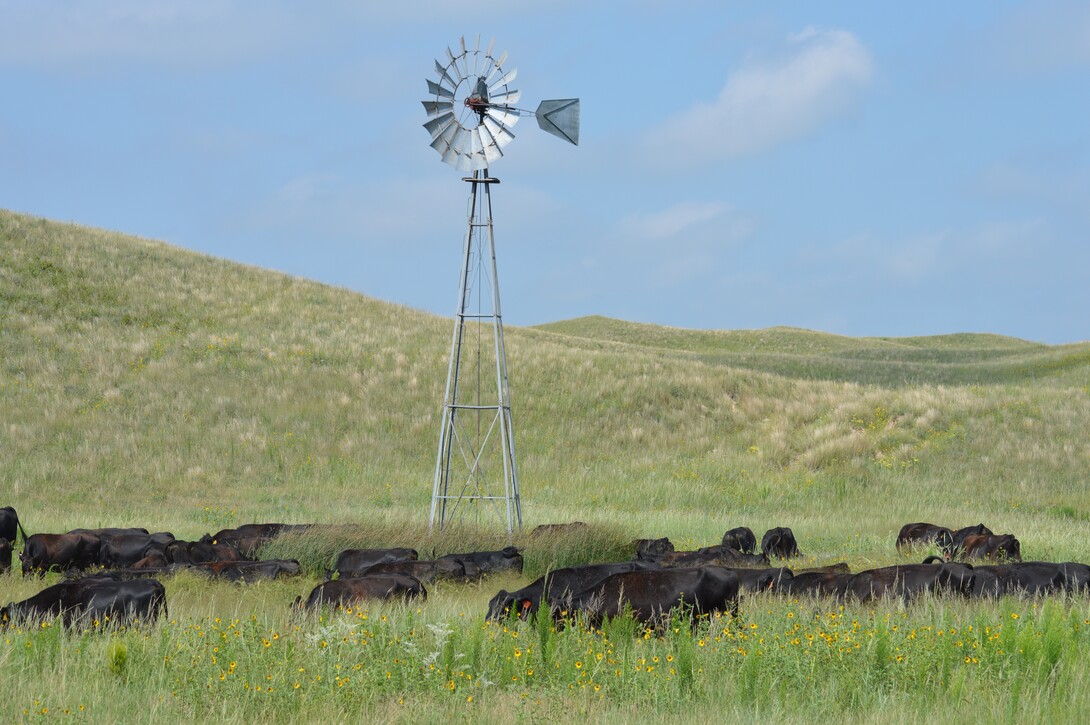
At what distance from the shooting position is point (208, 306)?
4197 cm

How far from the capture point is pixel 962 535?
650 inches

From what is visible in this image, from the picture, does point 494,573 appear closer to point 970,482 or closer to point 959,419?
point 970,482

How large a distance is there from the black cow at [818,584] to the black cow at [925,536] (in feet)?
20.4

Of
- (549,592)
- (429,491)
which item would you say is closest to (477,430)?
(429,491)

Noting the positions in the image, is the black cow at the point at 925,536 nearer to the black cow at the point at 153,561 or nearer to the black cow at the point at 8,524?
the black cow at the point at 153,561

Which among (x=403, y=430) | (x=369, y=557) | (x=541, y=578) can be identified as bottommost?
(x=369, y=557)

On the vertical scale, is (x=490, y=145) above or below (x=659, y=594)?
above

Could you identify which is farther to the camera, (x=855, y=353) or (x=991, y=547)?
(x=855, y=353)

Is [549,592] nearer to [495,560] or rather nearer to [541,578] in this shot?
[541,578]

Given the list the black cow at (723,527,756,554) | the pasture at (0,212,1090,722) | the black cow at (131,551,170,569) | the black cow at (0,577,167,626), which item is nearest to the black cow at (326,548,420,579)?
the pasture at (0,212,1090,722)

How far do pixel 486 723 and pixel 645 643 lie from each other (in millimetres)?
2290

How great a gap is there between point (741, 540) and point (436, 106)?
915cm

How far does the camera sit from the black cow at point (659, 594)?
902 centimetres

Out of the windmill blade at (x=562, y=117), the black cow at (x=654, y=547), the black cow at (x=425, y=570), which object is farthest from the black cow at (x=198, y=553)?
the windmill blade at (x=562, y=117)
